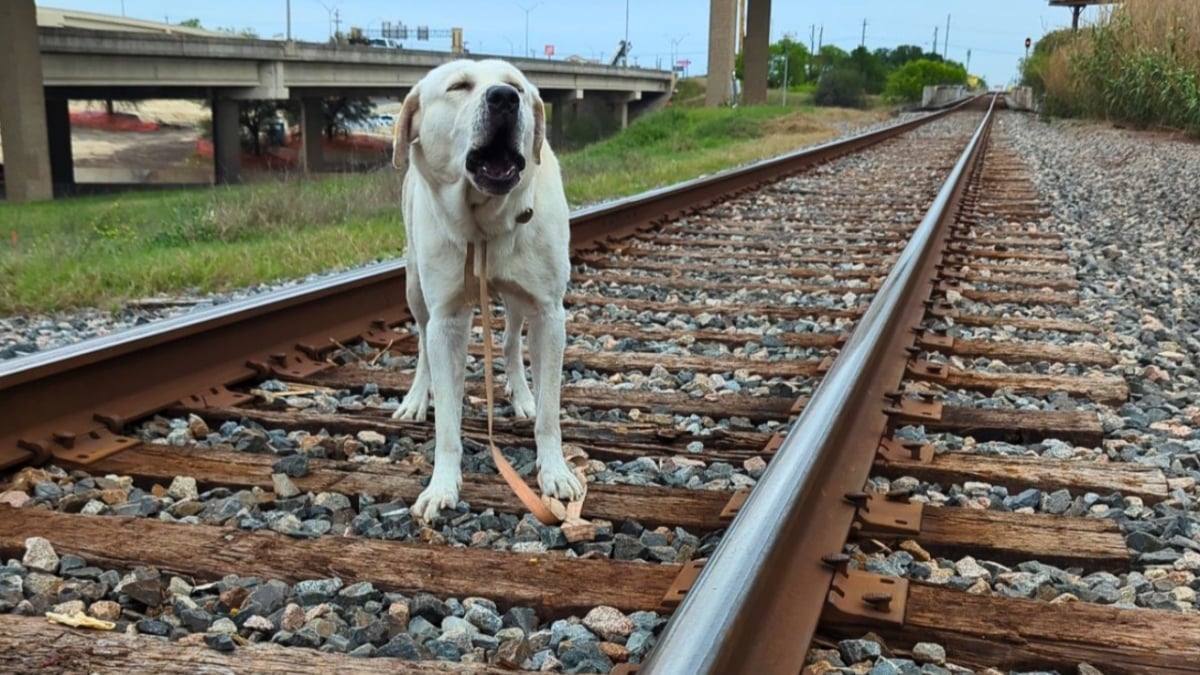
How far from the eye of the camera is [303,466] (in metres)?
3.01

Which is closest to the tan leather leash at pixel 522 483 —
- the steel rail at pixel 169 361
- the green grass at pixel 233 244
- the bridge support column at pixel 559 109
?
the steel rail at pixel 169 361

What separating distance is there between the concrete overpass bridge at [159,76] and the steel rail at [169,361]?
30.2 meters

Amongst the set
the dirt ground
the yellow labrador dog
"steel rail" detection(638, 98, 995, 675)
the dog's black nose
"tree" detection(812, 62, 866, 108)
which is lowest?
the dirt ground

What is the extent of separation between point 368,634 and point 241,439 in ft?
4.58

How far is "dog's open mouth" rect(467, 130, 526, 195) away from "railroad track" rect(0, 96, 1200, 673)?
2.69 ft

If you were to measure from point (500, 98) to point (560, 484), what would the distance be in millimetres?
1012

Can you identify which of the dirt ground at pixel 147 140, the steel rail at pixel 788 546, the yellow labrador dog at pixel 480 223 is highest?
the yellow labrador dog at pixel 480 223

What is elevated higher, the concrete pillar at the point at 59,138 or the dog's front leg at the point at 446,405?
the dog's front leg at the point at 446,405

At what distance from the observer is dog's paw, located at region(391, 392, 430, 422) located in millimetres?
3607

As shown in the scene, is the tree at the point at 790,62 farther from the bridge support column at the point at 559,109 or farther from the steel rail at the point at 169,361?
the steel rail at the point at 169,361

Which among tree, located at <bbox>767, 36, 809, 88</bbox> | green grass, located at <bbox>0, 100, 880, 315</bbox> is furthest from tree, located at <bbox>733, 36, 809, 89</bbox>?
green grass, located at <bbox>0, 100, 880, 315</bbox>

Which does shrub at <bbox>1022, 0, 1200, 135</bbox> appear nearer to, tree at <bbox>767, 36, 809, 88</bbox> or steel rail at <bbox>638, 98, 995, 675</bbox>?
steel rail at <bbox>638, 98, 995, 675</bbox>

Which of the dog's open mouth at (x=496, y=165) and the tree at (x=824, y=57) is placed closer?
the dog's open mouth at (x=496, y=165)

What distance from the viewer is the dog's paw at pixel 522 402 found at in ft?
12.2
